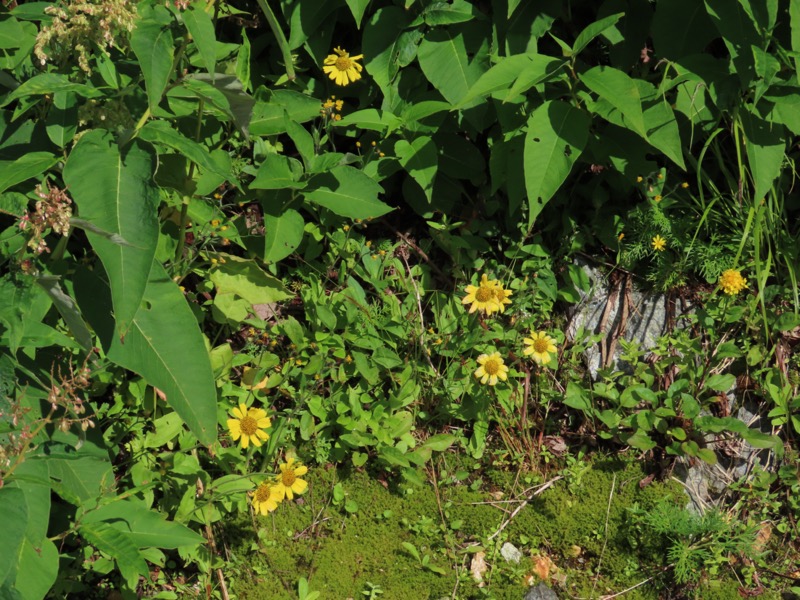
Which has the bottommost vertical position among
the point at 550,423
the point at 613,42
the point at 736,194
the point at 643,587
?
the point at 643,587

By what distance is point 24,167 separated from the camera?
2387 millimetres

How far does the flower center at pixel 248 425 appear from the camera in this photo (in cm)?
306

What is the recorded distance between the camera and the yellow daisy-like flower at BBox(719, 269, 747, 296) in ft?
11.2

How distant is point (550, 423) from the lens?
11.9 ft

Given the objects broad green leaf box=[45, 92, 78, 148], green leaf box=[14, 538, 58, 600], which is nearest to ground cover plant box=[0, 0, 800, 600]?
broad green leaf box=[45, 92, 78, 148]

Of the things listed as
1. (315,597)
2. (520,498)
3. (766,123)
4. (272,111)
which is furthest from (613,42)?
(315,597)

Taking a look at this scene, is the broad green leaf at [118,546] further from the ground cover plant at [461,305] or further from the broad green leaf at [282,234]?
the broad green leaf at [282,234]

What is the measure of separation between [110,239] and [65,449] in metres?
0.95

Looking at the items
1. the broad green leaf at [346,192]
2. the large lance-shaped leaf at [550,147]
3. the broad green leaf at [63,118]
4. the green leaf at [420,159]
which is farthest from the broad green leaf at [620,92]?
the broad green leaf at [63,118]

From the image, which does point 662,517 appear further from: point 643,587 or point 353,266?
point 353,266

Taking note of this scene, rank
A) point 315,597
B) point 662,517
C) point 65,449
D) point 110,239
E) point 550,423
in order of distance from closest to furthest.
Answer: point 110,239 → point 65,449 → point 315,597 → point 662,517 → point 550,423

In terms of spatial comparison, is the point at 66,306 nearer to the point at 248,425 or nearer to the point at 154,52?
the point at 154,52

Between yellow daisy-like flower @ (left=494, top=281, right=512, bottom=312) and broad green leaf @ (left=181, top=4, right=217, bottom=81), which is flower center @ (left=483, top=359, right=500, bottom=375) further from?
broad green leaf @ (left=181, top=4, right=217, bottom=81)

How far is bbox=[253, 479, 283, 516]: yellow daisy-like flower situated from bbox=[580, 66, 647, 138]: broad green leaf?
182 centimetres
